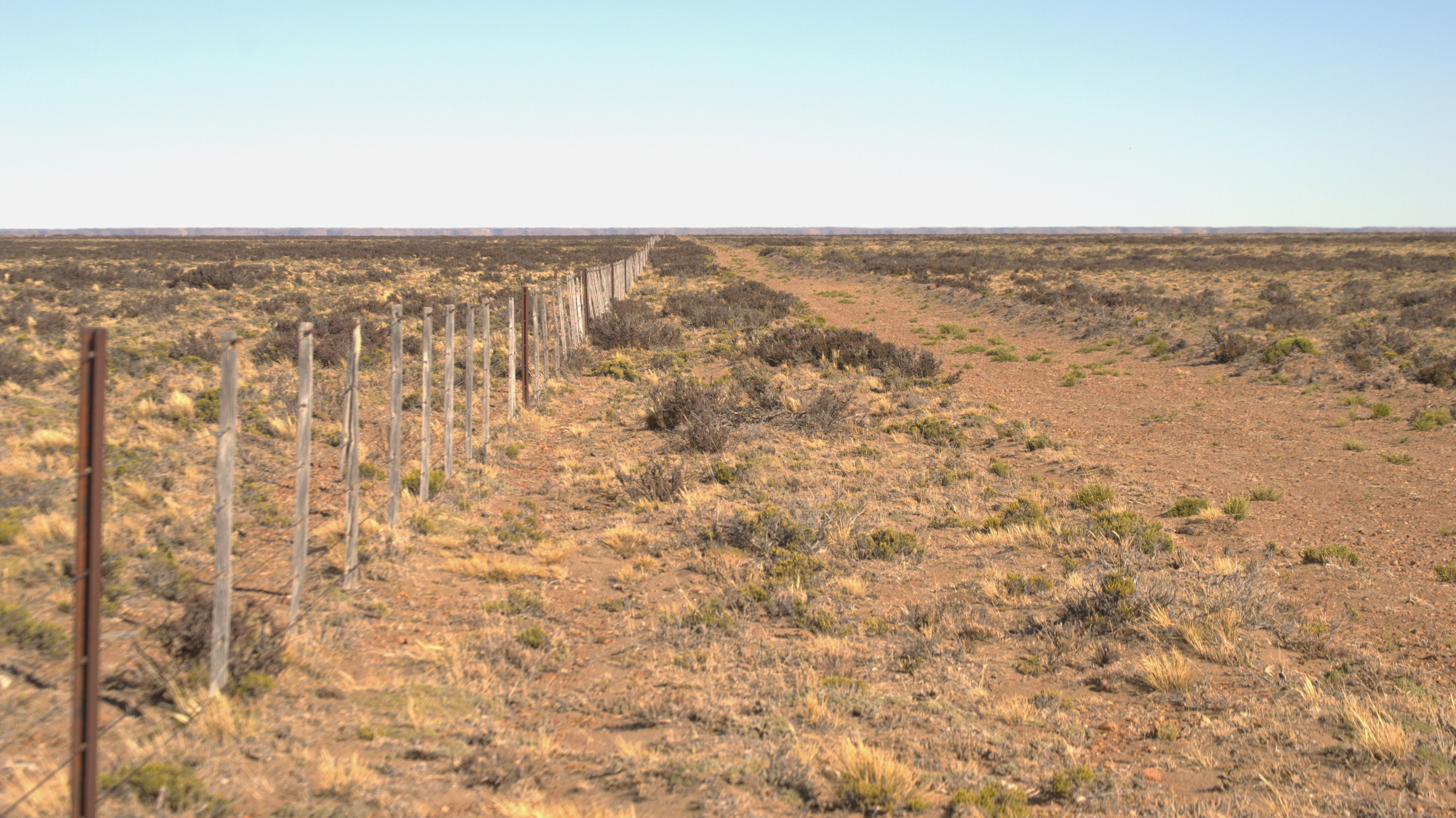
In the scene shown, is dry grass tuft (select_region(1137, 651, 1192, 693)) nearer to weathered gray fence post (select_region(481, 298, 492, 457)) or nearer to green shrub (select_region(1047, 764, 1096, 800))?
green shrub (select_region(1047, 764, 1096, 800))

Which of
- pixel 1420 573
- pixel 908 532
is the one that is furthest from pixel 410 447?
pixel 1420 573

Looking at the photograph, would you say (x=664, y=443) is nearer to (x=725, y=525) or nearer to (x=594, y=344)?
(x=725, y=525)

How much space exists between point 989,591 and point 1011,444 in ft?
17.7

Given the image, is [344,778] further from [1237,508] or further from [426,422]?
[1237,508]

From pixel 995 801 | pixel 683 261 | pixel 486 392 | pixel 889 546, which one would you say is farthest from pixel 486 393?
pixel 683 261

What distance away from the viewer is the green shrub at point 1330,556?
7133 mm

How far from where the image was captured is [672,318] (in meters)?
25.4

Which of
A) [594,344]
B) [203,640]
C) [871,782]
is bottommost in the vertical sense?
[871,782]

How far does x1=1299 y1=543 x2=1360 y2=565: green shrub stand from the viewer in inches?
281

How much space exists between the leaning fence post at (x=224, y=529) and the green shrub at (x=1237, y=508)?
8.37 m

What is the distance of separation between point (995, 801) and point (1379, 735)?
2029 mm

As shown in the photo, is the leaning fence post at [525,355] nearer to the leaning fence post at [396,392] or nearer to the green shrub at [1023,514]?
the leaning fence post at [396,392]

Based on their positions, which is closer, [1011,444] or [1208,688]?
[1208,688]

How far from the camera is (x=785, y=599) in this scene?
6211 mm
